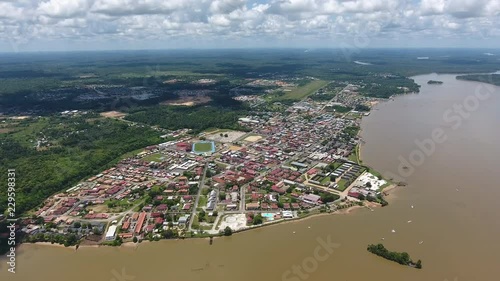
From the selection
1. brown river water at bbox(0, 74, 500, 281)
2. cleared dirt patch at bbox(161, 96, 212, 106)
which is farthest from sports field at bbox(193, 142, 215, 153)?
cleared dirt patch at bbox(161, 96, 212, 106)

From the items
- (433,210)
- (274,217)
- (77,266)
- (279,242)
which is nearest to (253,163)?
(274,217)

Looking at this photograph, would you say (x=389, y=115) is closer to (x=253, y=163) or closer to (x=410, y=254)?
(x=253, y=163)

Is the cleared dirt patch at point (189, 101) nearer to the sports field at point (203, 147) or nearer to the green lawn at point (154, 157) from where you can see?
the sports field at point (203, 147)

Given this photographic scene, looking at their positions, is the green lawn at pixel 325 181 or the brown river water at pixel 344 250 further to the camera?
the green lawn at pixel 325 181

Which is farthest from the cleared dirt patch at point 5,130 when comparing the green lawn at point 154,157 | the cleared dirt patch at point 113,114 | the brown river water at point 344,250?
the brown river water at point 344,250

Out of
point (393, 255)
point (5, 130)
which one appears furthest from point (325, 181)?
point (5, 130)

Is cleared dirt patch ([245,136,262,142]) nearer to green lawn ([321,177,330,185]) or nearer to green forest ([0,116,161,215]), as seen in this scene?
green forest ([0,116,161,215])
